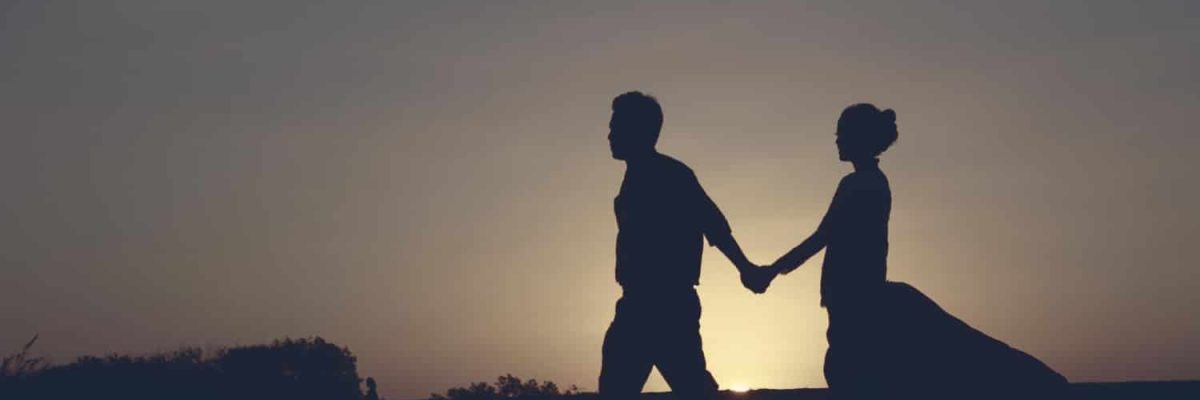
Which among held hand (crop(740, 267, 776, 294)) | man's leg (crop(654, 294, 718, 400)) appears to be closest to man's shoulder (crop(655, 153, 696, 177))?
man's leg (crop(654, 294, 718, 400))

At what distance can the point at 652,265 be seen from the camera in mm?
7160

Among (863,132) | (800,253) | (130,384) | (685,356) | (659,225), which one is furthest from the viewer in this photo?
(130,384)

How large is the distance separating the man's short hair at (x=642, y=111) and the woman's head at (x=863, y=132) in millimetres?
1126

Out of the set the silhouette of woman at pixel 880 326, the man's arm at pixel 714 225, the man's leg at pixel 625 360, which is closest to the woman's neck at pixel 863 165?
the silhouette of woman at pixel 880 326

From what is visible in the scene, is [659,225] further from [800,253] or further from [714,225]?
[800,253]

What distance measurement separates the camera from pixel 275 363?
45.1 m

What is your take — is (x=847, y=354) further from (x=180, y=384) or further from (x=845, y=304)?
(x=180, y=384)

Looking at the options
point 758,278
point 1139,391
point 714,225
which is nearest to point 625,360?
point 714,225

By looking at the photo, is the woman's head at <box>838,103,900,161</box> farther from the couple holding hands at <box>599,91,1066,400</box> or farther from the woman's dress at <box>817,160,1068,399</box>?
the woman's dress at <box>817,160,1068,399</box>

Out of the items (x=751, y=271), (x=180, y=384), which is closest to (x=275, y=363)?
(x=180, y=384)

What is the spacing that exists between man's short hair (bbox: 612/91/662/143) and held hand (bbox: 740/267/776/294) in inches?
65.2

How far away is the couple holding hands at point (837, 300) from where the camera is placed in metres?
7.14

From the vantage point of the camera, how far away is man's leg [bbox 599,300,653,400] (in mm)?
7133

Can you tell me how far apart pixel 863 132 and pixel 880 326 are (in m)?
1.15
